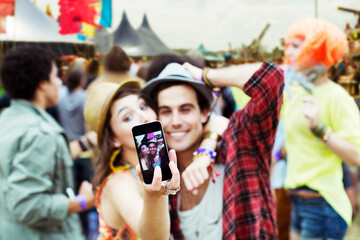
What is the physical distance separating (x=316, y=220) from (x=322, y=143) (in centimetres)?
30

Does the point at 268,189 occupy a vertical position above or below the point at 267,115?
below

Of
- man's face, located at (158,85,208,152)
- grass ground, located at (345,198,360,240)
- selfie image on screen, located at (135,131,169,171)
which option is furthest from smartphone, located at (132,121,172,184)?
grass ground, located at (345,198,360,240)

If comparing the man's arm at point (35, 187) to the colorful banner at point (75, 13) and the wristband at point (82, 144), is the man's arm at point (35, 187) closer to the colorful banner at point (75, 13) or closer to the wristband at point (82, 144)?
the wristband at point (82, 144)

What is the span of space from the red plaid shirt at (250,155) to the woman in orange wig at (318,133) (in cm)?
6

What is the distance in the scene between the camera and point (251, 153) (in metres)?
0.58

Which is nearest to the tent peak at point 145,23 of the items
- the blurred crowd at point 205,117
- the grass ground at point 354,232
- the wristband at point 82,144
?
the blurred crowd at point 205,117

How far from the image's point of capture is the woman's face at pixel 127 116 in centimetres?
46

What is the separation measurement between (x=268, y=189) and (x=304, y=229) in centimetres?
58

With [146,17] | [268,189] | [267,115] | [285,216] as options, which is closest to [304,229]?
[285,216]

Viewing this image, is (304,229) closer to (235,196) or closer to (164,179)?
A: (235,196)

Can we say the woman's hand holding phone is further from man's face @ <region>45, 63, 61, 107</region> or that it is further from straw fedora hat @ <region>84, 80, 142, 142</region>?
man's face @ <region>45, 63, 61, 107</region>

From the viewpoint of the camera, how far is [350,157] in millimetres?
794

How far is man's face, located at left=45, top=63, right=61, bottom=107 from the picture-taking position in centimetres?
95

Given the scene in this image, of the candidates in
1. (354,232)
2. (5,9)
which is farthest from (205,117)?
(354,232)
